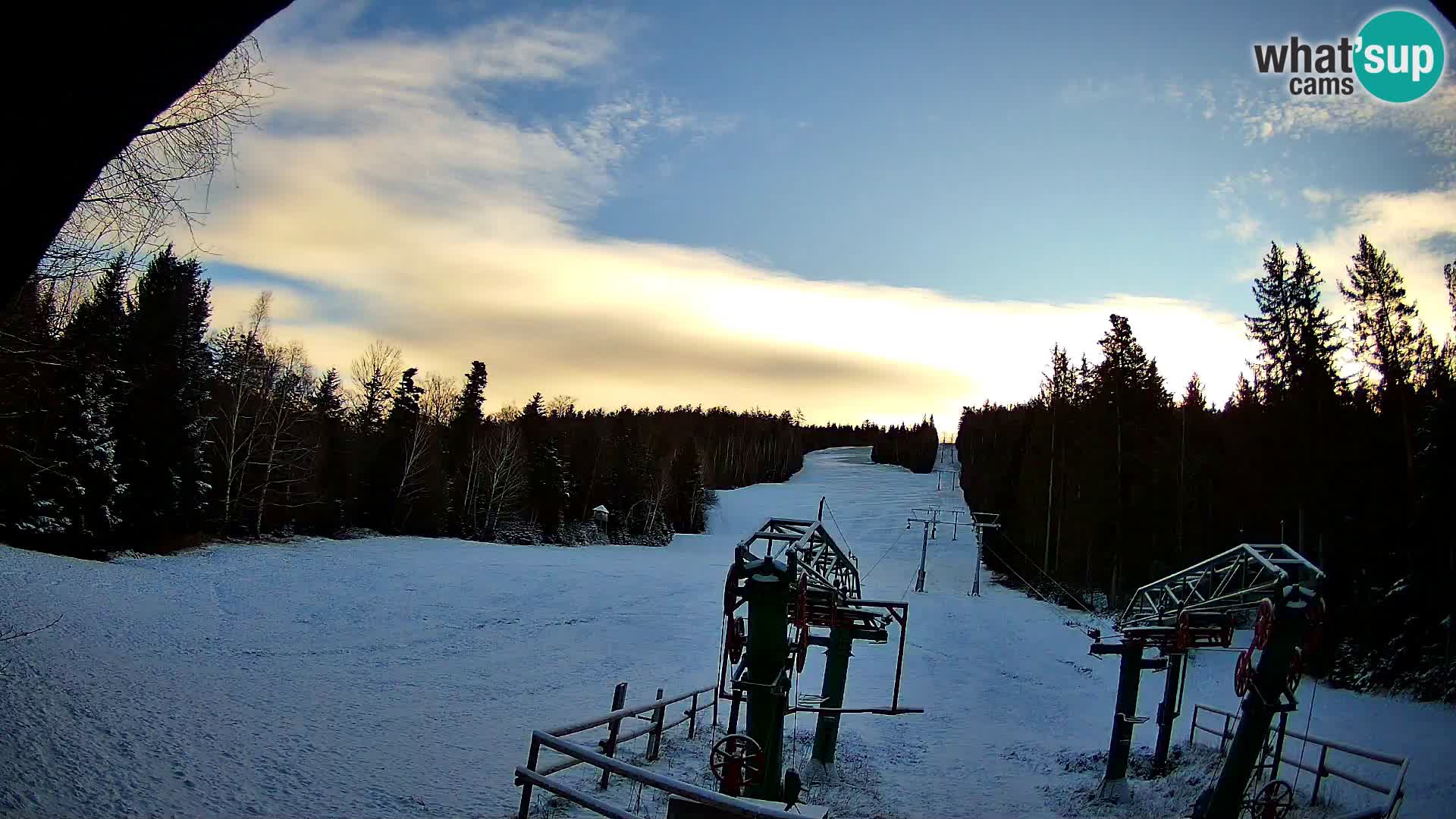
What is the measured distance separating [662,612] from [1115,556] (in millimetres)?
20111

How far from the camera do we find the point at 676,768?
49.4 ft

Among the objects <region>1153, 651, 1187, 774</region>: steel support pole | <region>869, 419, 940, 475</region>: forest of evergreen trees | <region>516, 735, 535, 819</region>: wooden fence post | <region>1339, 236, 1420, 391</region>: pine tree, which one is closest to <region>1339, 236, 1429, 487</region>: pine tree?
<region>1339, 236, 1420, 391</region>: pine tree

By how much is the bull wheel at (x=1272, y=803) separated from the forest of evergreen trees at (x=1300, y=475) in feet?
27.9

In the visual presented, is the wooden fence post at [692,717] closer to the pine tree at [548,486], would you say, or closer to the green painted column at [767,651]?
the green painted column at [767,651]

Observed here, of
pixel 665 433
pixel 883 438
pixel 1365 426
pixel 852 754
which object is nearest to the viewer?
pixel 852 754

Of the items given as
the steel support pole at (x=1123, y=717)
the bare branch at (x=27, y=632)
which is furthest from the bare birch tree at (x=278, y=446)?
the steel support pole at (x=1123, y=717)

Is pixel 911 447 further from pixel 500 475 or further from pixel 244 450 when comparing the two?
pixel 244 450

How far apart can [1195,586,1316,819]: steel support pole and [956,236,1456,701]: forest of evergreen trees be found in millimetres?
9057

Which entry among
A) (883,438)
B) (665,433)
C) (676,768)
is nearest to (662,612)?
(676,768)

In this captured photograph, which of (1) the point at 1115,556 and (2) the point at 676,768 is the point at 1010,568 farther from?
(2) the point at 676,768

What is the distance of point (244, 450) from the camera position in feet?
137

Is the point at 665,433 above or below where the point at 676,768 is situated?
above

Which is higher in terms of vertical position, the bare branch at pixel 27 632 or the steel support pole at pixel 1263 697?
the steel support pole at pixel 1263 697

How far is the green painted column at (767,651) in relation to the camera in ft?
39.5
